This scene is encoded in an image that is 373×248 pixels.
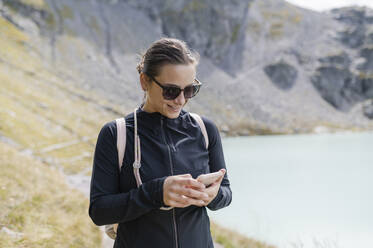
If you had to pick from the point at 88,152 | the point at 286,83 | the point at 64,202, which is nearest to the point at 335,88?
the point at 286,83

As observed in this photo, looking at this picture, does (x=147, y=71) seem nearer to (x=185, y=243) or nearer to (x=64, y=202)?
(x=185, y=243)

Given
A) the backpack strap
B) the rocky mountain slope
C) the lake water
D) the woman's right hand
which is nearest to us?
the woman's right hand

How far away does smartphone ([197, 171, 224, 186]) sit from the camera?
2.80 metres

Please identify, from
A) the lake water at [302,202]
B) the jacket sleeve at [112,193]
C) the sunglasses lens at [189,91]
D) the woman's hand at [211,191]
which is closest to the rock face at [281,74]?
→ the lake water at [302,202]

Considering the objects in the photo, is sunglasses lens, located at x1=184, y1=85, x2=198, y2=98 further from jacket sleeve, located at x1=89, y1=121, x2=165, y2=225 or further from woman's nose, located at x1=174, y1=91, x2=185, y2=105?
jacket sleeve, located at x1=89, y1=121, x2=165, y2=225

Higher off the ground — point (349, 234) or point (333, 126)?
point (349, 234)

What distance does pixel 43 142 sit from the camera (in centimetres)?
3005

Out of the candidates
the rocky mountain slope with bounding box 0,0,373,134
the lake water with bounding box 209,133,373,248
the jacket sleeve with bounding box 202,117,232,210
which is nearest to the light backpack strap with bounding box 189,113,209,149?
the jacket sleeve with bounding box 202,117,232,210

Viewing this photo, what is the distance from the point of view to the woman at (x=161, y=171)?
279 centimetres

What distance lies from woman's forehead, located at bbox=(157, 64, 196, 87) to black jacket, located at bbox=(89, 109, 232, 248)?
37cm

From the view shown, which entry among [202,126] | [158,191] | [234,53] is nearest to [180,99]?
[202,126]

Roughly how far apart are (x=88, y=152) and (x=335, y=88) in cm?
9121

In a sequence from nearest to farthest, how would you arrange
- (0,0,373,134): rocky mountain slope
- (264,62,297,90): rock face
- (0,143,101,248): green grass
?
(0,143,101,248): green grass
(0,0,373,134): rocky mountain slope
(264,62,297,90): rock face

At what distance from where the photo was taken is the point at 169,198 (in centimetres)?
268
